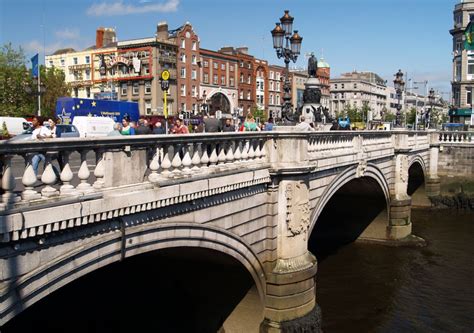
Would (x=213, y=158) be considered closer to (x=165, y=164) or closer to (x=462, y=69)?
(x=165, y=164)

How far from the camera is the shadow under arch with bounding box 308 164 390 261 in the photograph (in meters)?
23.5

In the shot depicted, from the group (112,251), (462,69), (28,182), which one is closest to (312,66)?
(112,251)

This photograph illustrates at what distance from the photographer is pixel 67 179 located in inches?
249

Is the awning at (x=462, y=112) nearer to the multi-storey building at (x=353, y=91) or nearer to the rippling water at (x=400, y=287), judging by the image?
the rippling water at (x=400, y=287)

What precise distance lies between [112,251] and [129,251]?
1.45ft

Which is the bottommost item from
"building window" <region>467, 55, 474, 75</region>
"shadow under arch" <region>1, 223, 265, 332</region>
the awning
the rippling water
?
the rippling water

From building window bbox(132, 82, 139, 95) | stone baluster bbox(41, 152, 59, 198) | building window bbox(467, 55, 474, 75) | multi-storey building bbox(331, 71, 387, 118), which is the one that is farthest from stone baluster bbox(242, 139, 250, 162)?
multi-storey building bbox(331, 71, 387, 118)

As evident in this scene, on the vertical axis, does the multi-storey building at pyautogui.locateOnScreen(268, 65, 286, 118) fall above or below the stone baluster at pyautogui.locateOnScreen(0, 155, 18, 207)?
above

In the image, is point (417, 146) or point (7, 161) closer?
point (7, 161)

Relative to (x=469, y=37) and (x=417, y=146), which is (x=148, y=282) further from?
(x=469, y=37)

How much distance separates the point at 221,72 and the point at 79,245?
2737 inches

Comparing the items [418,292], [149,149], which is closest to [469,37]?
[418,292]

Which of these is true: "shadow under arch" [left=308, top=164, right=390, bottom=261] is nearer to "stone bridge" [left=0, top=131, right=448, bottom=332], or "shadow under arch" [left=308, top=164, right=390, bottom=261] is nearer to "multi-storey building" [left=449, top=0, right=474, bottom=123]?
"stone bridge" [left=0, top=131, right=448, bottom=332]

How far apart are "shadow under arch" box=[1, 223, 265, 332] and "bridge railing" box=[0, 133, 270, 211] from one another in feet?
2.37
